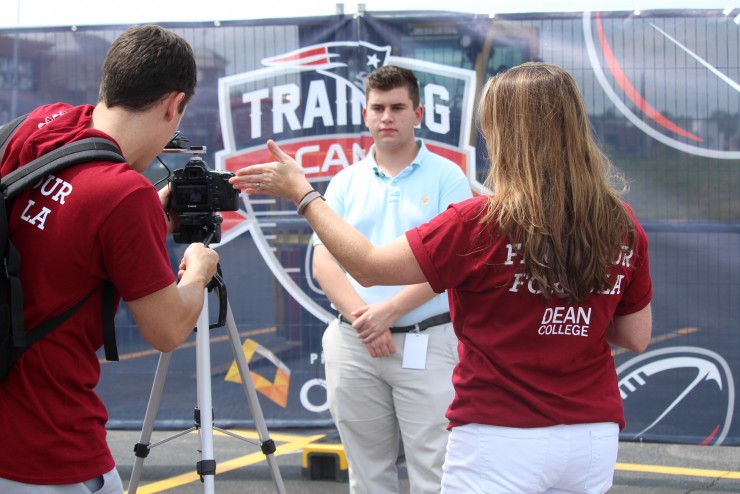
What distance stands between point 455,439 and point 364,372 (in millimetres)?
1347

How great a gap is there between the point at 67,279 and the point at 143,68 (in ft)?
1.61

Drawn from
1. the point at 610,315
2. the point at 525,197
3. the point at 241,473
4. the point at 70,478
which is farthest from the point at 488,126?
the point at 241,473

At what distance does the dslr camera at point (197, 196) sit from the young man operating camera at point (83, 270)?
703mm

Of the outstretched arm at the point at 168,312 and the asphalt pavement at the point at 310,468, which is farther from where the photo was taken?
the asphalt pavement at the point at 310,468

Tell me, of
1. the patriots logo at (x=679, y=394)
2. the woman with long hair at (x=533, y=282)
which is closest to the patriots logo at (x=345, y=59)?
the patriots logo at (x=679, y=394)

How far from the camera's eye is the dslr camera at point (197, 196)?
2680 mm

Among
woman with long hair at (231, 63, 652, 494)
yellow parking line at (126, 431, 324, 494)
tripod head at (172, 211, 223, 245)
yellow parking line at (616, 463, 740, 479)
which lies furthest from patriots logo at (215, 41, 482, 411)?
woman with long hair at (231, 63, 652, 494)

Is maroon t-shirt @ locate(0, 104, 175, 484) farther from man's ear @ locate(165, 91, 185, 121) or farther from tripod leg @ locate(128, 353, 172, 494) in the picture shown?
tripod leg @ locate(128, 353, 172, 494)

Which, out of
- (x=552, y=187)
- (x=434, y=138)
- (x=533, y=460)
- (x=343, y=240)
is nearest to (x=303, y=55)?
(x=434, y=138)

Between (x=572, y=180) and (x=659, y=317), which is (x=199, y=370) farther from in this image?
(x=659, y=317)

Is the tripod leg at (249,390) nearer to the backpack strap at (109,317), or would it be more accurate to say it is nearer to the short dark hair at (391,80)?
the backpack strap at (109,317)

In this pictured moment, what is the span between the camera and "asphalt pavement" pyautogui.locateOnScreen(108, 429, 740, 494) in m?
4.51

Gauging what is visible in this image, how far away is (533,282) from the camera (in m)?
1.97

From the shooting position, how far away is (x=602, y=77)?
4.85 metres
